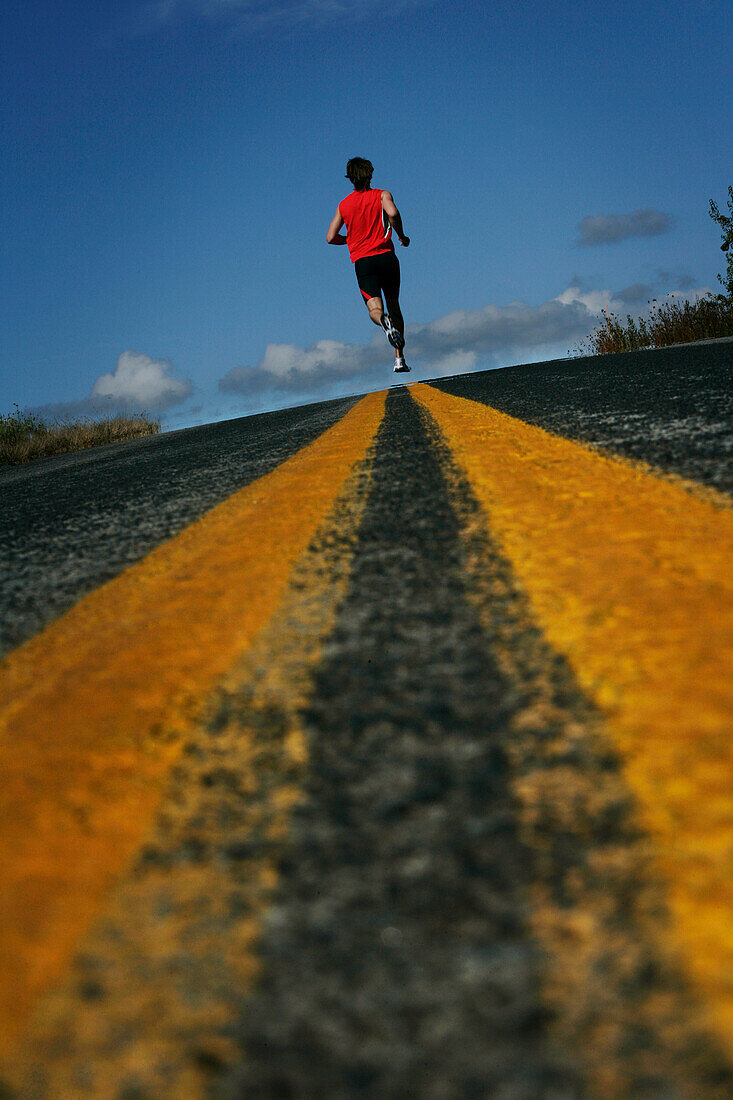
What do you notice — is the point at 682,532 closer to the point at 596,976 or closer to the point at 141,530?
the point at 596,976

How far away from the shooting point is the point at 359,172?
26.9 feet

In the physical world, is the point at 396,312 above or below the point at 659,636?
above

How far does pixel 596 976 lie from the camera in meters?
0.40

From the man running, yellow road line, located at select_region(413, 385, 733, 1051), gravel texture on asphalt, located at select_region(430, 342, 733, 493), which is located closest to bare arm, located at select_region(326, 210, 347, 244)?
the man running

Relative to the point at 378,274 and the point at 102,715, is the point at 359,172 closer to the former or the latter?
the point at 378,274

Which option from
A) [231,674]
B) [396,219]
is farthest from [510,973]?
[396,219]

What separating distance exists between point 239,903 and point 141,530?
1.71 meters

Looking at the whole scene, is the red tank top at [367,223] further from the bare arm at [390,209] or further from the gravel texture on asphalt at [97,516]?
the gravel texture on asphalt at [97,516]

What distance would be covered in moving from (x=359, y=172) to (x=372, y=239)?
74 centimetres

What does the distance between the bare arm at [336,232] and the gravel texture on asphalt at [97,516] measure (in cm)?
488

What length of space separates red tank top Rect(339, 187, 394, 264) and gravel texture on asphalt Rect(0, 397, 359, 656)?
4.70 meters

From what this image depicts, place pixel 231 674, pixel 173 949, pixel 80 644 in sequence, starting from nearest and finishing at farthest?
1. pixel 173 949
2. pixel 231 674
3. pixel 80 644

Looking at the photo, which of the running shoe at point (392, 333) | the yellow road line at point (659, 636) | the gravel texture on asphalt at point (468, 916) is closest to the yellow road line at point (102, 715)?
the gravel texture on asphalt at point (468, 916)

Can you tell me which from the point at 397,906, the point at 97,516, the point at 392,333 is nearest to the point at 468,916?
the point at 397,906
